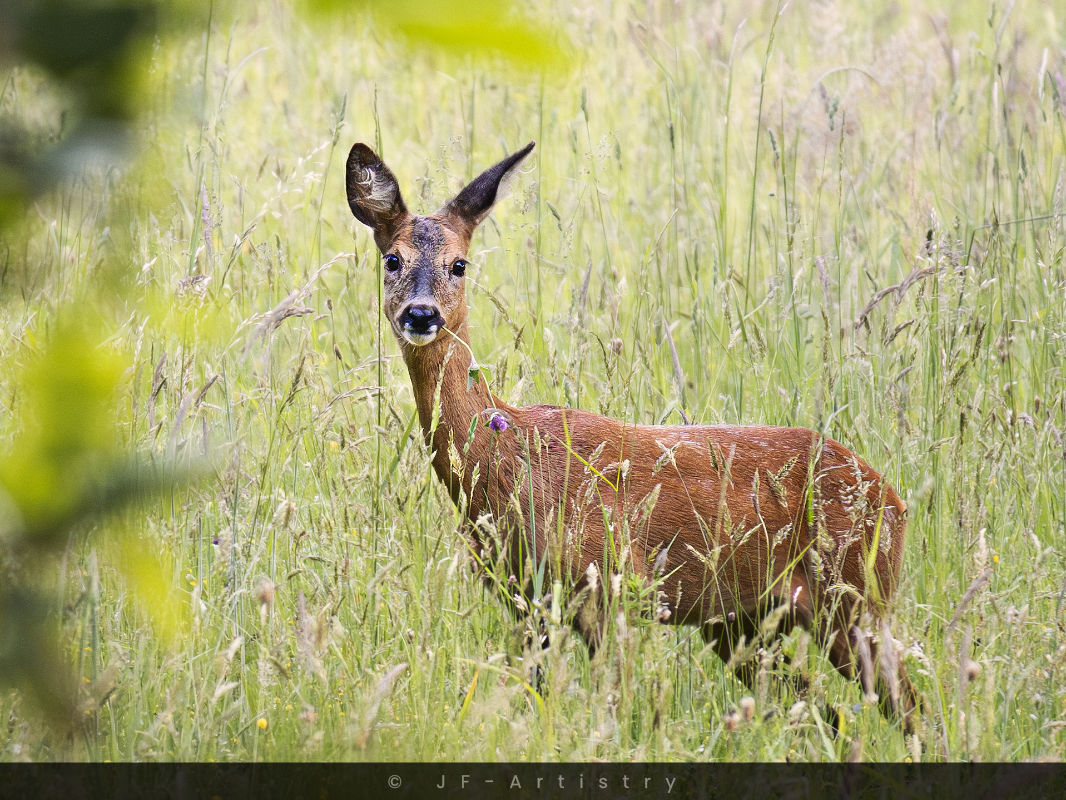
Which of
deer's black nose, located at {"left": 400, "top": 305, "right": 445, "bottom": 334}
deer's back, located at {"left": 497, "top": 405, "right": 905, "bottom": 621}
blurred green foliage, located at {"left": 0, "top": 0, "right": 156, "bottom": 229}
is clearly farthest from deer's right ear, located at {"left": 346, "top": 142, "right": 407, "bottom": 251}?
blurred green foliage, located at {"left": 0, "top": 0, "right": 156, "bottom": 229}

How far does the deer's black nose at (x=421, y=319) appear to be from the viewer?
357 cm

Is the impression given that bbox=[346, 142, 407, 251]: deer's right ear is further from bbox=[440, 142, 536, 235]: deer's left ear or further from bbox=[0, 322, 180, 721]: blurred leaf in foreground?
bbox=[0, 322, 180, 721]: blurred leaf in foreground

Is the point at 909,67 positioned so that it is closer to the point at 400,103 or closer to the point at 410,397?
the point at 400,103

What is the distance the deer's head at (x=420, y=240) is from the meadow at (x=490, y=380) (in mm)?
126

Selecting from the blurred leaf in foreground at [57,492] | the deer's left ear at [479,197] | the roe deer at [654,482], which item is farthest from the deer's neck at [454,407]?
the blurred leaf in foreground at [57,492]

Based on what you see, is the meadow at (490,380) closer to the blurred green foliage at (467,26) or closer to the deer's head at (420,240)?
the blurred green foliage at (467,26)

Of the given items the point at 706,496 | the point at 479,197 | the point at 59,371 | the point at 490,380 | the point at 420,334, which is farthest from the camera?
the point at 490,380

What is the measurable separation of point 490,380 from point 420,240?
0.68 metres

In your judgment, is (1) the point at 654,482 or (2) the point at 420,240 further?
(2) the point at 420,240

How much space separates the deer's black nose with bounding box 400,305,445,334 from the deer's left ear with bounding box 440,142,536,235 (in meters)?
0.53

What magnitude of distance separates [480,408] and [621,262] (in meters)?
2.28

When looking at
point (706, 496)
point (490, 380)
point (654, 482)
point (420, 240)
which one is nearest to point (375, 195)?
point (420, 240)

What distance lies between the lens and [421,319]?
3.58m

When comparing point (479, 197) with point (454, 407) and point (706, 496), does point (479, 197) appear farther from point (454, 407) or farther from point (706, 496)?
point (706, 496)
